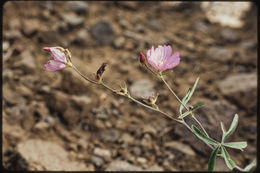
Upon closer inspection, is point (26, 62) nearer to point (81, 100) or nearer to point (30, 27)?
point (30, 27)

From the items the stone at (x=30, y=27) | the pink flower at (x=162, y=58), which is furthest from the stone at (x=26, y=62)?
the pink flower at (x=162, y=58)

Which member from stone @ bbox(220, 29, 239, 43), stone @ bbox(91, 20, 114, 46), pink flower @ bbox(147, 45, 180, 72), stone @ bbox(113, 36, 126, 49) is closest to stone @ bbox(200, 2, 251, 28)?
stone @ bbox(220, 29, 239, 43)

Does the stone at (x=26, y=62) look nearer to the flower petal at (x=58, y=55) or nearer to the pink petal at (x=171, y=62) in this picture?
the flower petal at (x=58, y=55)

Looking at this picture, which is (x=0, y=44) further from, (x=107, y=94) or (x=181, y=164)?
(x=181, y=164)

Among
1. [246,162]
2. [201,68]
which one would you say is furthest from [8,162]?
[201,68]

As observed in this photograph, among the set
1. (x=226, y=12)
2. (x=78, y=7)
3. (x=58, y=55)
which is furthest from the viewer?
(x=226, y=12)

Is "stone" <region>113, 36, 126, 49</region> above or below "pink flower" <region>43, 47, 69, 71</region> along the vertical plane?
below

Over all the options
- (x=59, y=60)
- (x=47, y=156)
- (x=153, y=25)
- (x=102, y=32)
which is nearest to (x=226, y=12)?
(x=153, y=25)

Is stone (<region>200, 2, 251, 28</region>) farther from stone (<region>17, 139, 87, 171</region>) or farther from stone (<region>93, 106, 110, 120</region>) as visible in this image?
stone (<region>17, 139, 87, 171</region>)
